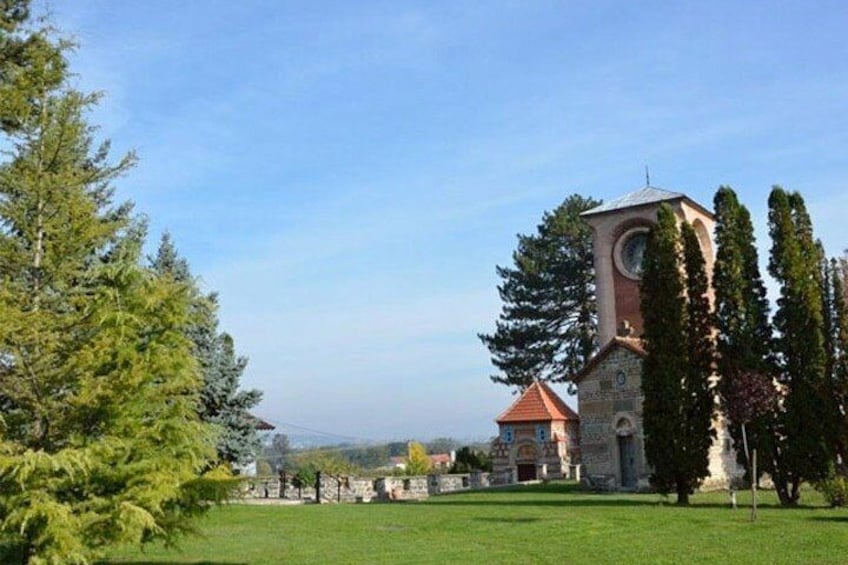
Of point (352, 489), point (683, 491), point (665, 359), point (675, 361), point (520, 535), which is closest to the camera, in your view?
point (520, 535)

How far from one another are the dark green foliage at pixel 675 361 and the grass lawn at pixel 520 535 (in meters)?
1.45

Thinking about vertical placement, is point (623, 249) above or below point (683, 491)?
above

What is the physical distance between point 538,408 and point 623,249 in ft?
26.6

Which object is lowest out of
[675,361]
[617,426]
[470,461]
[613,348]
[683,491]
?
[683,491]

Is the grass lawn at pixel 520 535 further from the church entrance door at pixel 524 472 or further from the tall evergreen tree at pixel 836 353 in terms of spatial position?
the church entrance door at pixel 524 472

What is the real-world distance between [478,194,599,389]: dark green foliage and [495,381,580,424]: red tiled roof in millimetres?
11484

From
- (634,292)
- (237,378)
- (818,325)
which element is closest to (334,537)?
(237,378)

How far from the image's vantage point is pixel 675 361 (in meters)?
23.6

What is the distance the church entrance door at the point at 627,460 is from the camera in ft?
96.4

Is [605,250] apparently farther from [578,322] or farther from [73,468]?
[73,468]

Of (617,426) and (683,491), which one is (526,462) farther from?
(683,491)

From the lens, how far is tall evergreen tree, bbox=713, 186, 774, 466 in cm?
2292

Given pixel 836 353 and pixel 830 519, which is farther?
pixel 836 353

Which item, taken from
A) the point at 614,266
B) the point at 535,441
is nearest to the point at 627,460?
the point at 535,441
